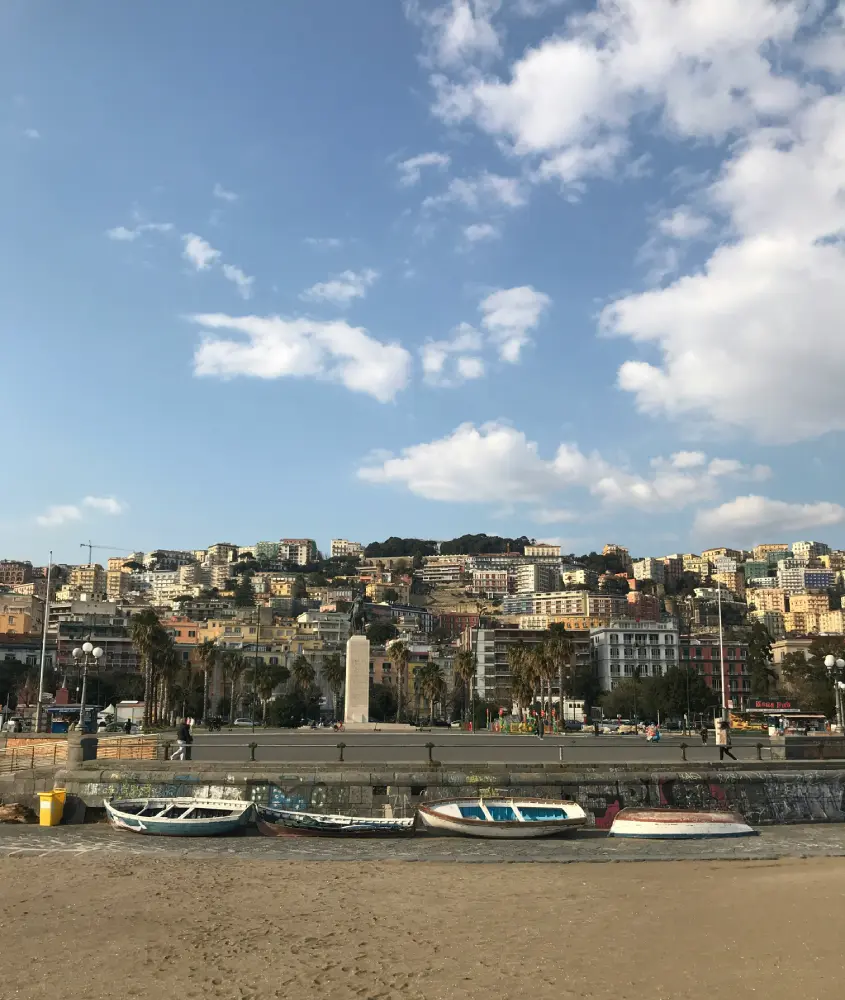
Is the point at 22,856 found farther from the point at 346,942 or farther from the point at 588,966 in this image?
the point at 588,966

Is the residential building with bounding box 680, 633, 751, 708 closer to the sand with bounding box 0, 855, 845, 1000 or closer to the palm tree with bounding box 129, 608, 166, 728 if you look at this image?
the palm tree with bounding box 129, 608, 166, 728

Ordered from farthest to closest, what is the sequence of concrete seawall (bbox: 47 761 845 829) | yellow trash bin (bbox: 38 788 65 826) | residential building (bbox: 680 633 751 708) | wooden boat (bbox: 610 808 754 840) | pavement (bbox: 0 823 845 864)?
residential building (bbox: 680 633 751 708) < yellow trash bin (bbox: 38 788 65 826) < concrete seawall (bbox: 47 761 845 829) < wooden boat (bbox: 610 808 754 840) < pavement (bbox: 0 823 845 864)

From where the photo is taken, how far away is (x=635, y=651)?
13375cm

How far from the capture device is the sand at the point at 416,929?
1269 centimetres

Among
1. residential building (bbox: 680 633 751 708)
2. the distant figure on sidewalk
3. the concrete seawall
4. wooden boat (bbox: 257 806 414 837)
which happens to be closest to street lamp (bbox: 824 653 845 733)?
the concrete seawall

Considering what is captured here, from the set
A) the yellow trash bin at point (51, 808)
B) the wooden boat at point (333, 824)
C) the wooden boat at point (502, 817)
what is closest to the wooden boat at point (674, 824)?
the wooden boat at point (502, 817)

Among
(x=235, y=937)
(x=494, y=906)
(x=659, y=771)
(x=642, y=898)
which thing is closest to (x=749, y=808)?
(x=659, y=771)

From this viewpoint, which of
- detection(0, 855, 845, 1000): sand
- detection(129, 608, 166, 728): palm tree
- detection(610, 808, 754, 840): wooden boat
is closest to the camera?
detection(0, 855, 845, 1000): sand

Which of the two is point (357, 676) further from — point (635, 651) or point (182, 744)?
point (635, 651)

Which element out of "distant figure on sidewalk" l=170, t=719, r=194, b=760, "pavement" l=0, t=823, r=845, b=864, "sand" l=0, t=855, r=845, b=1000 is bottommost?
"pavement" l=0, t=823, r=845, b=864

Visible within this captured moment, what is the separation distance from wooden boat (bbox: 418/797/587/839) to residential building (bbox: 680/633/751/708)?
10866 centimetres

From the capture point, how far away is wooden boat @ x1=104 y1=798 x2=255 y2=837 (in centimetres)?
2470

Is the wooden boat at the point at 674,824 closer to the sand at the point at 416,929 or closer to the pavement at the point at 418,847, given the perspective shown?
the pavement at the point at 418,847

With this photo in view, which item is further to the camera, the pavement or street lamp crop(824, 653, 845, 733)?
street lamp crop(824, 653, 845, 733)
